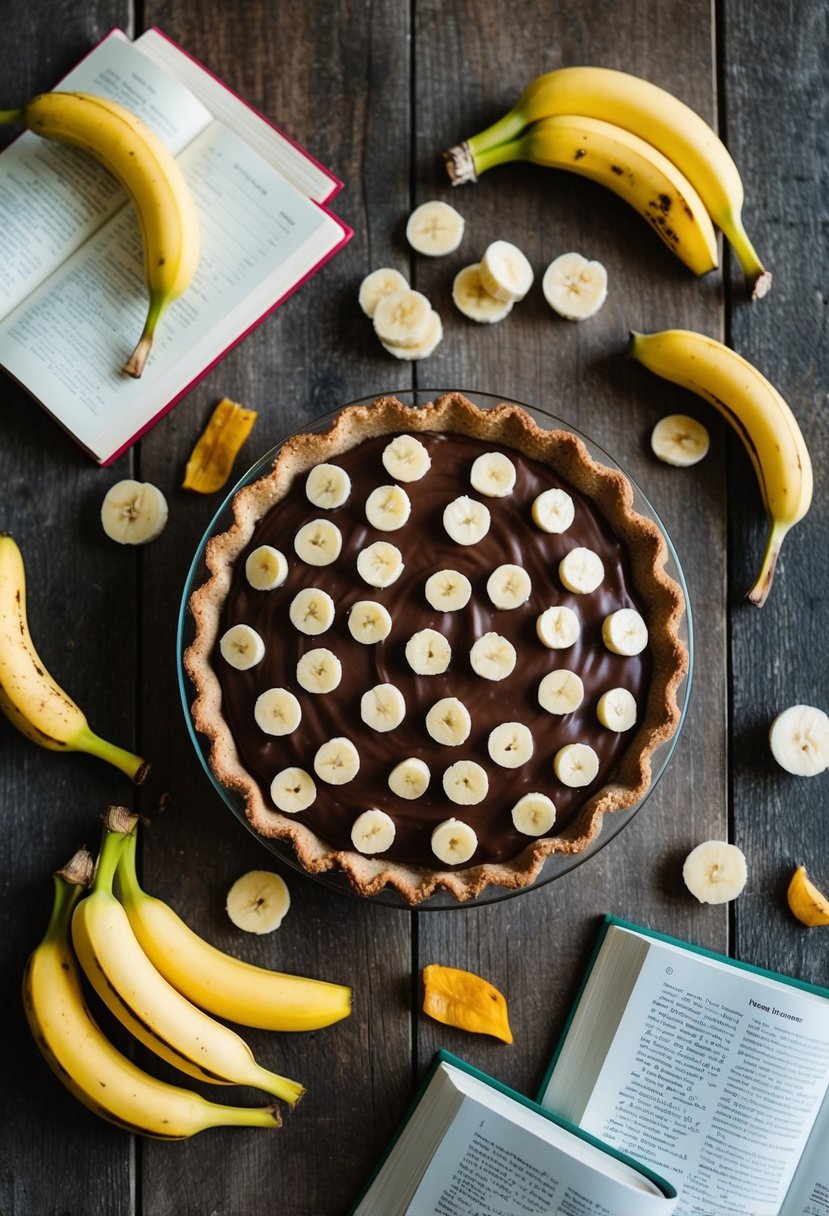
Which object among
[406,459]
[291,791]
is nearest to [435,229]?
[406,459]

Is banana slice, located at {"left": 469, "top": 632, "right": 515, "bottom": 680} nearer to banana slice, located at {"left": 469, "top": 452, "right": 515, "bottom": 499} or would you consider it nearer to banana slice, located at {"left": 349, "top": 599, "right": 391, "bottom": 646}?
banana slice, located at {"left": 349, "top": 599, "right": 391, "bottom": 646}

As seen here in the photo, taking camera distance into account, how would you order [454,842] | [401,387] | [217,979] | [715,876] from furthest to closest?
1. [401,387]
2. [715,876]
3. [217,979]
4. [454,842]

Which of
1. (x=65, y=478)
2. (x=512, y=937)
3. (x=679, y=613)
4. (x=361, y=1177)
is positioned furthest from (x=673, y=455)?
(x=361, y=1177)

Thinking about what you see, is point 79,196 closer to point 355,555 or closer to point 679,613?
point 355,555

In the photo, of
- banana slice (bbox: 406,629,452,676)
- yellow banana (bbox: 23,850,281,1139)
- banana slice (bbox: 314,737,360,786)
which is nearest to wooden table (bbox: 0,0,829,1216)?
yellow banana (bbox: 23,850,281,1139)

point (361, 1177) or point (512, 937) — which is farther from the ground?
point (512, 937)

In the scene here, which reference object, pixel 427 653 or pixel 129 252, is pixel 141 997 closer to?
pixel 427 653
